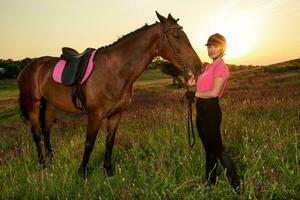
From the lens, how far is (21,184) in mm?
6637

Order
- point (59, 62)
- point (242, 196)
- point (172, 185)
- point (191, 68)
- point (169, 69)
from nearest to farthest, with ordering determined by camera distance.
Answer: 1. point (242, 196)
2. point (172, 185)
3. point (191, 68)
4. point (59, 62)
5. point (169, 69)

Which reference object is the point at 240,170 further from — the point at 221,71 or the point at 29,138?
the point at 29,138

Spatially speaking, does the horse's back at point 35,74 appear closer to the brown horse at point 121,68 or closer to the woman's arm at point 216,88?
the brown horse at point 121,68

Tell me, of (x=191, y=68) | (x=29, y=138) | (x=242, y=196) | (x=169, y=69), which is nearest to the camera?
(x=242, y=196)

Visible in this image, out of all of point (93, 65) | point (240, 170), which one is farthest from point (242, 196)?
point (93, 65)

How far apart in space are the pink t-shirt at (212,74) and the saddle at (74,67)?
2.58 metres

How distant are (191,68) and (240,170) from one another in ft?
6.04

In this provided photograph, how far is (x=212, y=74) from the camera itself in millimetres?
5520

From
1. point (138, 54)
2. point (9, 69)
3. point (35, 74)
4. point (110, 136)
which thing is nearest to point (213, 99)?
point (138, 54)

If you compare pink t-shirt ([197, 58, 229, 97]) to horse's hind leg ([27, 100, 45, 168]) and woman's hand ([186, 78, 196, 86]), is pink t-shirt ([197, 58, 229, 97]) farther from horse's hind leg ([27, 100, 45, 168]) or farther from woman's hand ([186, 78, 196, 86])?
horse's hind leg ([27, 100, 45, 168])

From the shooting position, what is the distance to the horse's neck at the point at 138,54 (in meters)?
6.95

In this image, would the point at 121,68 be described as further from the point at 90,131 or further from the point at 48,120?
the point at 48,120

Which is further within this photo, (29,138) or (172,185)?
(29,138)

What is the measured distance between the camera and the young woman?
5.48 meters
